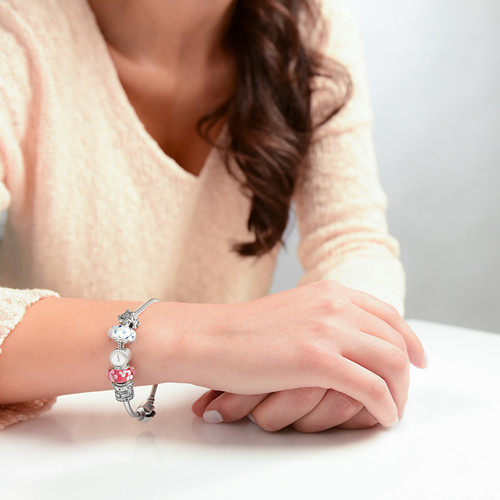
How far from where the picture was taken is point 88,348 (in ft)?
1.86

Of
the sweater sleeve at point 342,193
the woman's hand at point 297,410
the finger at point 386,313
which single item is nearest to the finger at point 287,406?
the woman's hand at point 297,410

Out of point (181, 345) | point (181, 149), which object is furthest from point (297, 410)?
point (181, 149)

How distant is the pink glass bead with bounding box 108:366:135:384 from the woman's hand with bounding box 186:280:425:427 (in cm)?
7

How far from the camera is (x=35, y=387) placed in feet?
1.89

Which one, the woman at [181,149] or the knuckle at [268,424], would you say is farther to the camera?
the woman at [181,149]

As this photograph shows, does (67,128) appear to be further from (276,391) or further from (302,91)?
(276,391)

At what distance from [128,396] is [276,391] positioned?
13cm

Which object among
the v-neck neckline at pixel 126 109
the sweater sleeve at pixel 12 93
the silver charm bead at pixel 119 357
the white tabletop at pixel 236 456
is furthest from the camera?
the v-neck neckline at pixel 126 109

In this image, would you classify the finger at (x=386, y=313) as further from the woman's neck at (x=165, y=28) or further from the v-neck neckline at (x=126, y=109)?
the woman's neck at (x=165, y=28)

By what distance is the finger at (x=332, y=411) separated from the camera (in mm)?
548

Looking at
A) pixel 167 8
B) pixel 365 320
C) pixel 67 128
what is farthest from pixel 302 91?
pixel 365 320

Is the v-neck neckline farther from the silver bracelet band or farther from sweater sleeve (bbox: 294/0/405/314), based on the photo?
the silver bracelet band

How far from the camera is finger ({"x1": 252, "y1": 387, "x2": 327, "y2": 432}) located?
0.55 meters

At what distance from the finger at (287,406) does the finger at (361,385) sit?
0.02m
